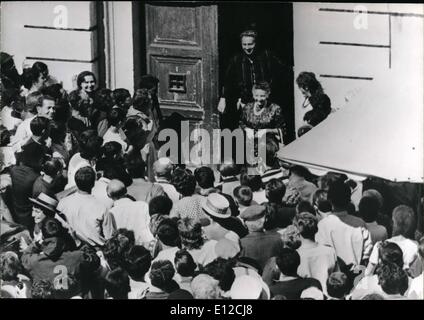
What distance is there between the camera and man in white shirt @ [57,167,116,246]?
5543mm

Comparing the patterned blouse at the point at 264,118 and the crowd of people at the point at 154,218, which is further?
the patterned blouse at the point at 264,118

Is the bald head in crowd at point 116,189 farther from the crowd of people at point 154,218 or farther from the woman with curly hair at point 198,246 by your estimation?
the woman with curly hair at point 198,246

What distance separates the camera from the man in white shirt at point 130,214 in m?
5.53

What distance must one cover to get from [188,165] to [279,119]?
0.76 metres

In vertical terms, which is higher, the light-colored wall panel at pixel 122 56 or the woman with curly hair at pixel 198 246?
the light-colored wall panel at pixel 122 56

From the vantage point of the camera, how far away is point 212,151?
18.4 feet

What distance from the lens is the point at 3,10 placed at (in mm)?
5566

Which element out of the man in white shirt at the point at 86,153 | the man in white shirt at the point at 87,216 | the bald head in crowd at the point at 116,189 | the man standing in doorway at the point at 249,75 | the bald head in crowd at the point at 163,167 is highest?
the man standing in doorway at the point at 249,75

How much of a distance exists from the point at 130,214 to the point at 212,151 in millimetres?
761

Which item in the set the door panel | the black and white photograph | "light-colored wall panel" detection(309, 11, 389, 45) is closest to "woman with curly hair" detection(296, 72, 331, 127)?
the black and white photograph

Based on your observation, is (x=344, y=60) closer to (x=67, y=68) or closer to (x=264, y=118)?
(x=264, y=118)

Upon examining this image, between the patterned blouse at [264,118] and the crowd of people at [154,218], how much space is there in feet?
0.10

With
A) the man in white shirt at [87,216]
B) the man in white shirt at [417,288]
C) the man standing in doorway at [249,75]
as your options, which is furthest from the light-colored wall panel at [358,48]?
the man in white shirt at [87,216]

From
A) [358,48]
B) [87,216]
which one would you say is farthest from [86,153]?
[358,48]
